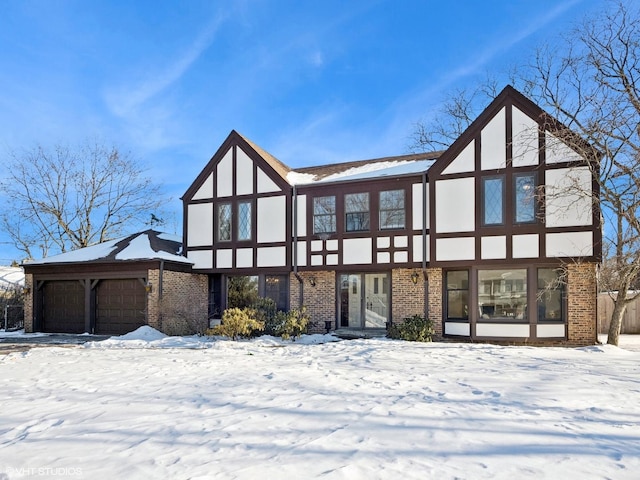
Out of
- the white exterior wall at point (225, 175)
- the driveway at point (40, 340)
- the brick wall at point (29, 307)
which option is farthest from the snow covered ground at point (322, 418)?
the brick wall at point (29, 307)

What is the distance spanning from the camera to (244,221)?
631 inches

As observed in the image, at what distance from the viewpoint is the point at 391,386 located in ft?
22.0

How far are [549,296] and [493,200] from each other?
10.4ft

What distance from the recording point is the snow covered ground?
12.1ft

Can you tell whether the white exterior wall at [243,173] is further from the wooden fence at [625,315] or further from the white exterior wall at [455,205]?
the wooden fence at [625,315]

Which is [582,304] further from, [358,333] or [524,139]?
[358,333]

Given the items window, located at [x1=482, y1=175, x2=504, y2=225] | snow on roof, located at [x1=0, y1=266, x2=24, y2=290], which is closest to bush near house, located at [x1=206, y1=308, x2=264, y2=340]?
window, located at [x1=482, y1=175, x2=504, y2=225]

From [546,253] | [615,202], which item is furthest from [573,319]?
[615,202]

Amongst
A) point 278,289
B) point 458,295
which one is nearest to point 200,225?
point 278,289

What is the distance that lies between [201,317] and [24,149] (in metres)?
16.6

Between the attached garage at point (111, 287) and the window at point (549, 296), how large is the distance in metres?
11.5

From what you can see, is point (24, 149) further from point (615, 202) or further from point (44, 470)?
point (615, 202)

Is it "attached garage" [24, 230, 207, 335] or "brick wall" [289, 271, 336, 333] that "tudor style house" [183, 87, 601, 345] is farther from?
"attached garage" [24, 230, 207, 335]

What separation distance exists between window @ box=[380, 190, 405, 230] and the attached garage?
7.25m
